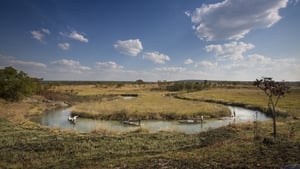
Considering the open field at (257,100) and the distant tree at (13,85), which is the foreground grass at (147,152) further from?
the distant tree at (13,85)

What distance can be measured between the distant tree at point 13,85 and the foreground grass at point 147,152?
30598mm

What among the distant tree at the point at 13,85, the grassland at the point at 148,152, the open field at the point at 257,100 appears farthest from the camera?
the distant tree at the point at 13,85

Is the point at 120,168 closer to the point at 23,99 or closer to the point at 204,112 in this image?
the point at 204,112

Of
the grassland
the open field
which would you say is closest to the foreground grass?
the grassland

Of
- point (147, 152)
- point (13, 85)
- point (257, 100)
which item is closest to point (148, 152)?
point (147, 152)

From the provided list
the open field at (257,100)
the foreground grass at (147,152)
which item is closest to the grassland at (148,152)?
the foreground grass at (147,152)

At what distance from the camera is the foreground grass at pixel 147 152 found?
891 centimetres

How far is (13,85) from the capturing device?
43.8 meters

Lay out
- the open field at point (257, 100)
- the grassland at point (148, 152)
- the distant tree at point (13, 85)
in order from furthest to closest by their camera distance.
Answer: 1. the distant tree at point (13, 85)
2. the open field at point (257, 100)
3. the grassland at point (148, 152)

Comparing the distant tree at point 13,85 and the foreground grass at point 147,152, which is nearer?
the foreground grass at point 147,152

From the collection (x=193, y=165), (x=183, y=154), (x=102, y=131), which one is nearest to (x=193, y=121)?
(x=102, y=131)

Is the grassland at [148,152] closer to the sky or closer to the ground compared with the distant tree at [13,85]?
closer to the ground

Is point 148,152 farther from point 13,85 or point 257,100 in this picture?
point 257,100

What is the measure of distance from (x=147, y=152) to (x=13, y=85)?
39.8 meters
